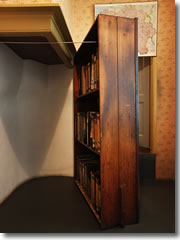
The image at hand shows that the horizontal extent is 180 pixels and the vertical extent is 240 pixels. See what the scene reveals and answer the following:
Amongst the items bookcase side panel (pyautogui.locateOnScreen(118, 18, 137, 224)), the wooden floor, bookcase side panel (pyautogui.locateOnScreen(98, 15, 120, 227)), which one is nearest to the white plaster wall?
the wooden floor

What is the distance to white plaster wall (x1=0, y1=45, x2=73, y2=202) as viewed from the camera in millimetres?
2623

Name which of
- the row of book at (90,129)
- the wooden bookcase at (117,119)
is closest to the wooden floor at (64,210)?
the wooden bookcase at (117,119)

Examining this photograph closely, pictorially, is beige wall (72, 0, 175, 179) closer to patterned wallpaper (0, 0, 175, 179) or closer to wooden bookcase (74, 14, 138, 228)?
patterned wallpaper (0, 0, 175, 179)

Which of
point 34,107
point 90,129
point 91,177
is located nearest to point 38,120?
point 34,107

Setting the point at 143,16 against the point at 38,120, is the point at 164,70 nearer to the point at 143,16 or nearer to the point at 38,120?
the point at 143,16

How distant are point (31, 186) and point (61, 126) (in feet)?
3.30

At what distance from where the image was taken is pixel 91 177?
7.06ft

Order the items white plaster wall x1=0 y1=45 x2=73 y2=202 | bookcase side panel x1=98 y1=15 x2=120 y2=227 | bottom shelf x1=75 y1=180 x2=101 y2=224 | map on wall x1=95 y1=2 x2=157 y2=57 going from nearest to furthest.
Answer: bookcase side panel x1=98 y1=15 x2=120 y2=227 → bottom shelf x1=75 y1=180 x2=101 y2=224 → white plaster wall x1=0 y1=45 x2=73 y2=202 → map on wall x1=95 y1=2 x2=157 y2=57

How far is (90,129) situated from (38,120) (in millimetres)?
1232

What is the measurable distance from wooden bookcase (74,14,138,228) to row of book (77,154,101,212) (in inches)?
7.9

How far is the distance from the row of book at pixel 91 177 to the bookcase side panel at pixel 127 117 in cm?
Result: 29

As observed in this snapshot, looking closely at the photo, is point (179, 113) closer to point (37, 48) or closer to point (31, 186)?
point (37, 48)

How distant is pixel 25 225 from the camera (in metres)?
1.79

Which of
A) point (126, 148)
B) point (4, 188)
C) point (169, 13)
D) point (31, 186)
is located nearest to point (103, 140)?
point (126, 148)
